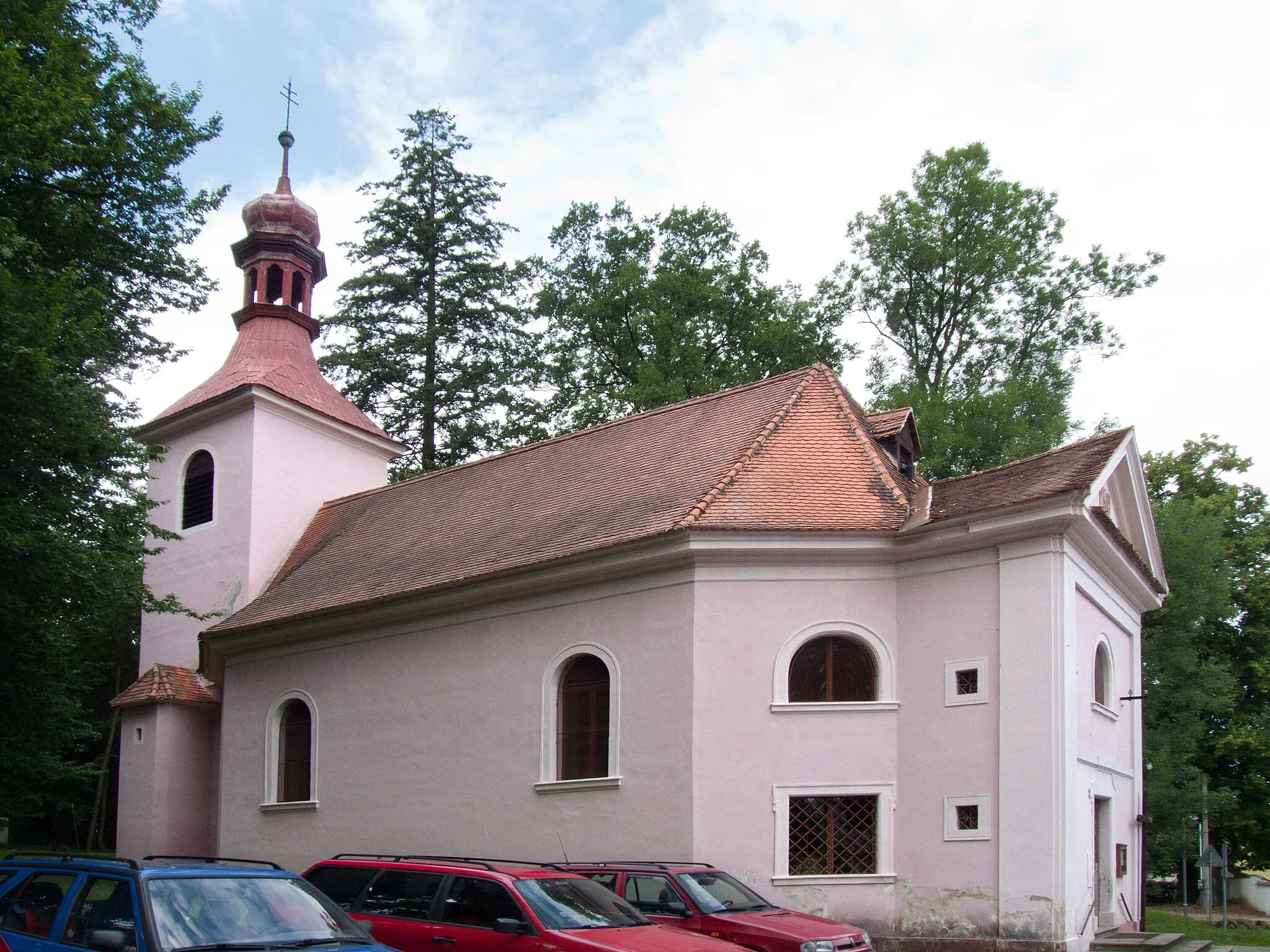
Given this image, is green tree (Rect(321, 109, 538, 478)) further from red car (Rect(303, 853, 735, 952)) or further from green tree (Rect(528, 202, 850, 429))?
red car (Rect(303, 853, 735, 952))

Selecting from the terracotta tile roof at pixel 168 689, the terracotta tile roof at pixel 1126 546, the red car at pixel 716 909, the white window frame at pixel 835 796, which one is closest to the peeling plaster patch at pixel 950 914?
the white window frame at pixel 835 796

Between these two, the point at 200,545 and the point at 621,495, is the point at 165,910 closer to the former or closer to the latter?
the point at 621,495

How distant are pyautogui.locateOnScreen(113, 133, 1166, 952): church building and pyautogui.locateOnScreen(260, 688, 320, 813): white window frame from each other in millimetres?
53

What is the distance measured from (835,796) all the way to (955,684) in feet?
7.07

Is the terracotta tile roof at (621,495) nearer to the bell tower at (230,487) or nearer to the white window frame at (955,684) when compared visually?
the bell tower at (230,487)

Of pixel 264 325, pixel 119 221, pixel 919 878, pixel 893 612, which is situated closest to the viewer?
pixel 919 878

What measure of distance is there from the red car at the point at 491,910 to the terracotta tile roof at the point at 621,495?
6568 millimetres

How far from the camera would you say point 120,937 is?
24.7 feet


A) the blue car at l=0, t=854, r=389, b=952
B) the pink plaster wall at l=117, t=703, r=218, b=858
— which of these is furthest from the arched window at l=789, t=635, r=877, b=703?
the pink plaster wall at l=117, t=703, r=218, b=858

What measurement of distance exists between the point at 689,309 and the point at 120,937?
2803 centimetres

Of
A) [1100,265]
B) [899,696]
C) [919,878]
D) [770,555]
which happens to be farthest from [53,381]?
[1100,265]

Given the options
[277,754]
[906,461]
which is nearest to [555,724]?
[277,754]

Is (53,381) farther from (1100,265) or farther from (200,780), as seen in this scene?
(1100,265)

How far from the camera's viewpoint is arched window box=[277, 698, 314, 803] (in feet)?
72.4
